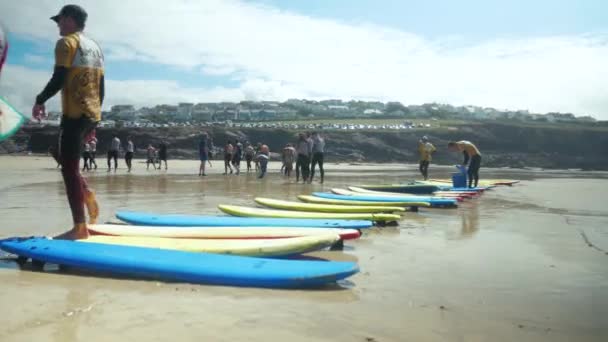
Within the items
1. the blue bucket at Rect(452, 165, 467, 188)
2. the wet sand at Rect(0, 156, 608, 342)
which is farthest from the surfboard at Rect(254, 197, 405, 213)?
the blue bucket at Rect(452, 165, 467, 188)

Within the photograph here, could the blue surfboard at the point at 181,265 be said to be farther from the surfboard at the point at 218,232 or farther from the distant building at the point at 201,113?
the distant building at the point at 201,113

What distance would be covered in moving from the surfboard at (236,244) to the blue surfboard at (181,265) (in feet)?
0.81

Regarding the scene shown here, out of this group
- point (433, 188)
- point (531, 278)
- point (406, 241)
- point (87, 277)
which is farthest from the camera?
point (433, 188)

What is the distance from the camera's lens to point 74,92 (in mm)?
3947

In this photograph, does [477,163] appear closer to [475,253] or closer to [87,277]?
[475,253]

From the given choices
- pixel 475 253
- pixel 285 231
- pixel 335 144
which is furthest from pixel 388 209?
pixel 335 144

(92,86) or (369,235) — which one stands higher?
(92,86)

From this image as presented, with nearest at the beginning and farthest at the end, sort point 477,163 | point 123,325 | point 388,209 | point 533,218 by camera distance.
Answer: point 123,325 < point 388,209 < point 533,218 < point 477,163

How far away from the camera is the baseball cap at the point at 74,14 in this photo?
400cm

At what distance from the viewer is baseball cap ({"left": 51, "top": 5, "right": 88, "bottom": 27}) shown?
13.1 feet

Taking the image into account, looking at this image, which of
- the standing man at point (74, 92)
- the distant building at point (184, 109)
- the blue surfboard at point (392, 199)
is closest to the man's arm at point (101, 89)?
the standing man at point (74, 92)

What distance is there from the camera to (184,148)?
56.9 meters

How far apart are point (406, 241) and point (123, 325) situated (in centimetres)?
348

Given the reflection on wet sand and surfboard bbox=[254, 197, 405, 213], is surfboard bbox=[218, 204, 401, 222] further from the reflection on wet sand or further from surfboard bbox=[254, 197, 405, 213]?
the reflection on wet sand
